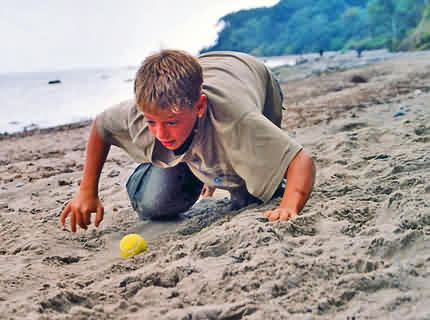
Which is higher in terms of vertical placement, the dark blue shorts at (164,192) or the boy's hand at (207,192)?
the dark blue shorts at (164,192)

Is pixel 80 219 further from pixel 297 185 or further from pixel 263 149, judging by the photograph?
pixel 297 185

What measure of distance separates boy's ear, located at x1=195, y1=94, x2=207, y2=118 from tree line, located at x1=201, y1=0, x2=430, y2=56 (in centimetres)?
3733

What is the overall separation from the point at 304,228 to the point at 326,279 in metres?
0.43

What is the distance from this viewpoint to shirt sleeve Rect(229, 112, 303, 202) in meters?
1.97

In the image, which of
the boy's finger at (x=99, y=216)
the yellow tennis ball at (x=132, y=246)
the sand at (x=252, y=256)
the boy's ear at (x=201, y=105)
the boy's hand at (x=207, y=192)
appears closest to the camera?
the sand at (x=252, y=256)

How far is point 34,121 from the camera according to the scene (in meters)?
11.1

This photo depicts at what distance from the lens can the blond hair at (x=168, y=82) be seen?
1888 mm

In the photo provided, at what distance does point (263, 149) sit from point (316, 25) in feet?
276

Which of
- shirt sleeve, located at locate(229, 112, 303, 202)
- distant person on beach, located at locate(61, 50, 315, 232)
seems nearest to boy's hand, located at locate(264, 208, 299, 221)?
A: distant person on beach, located at locate(61, 50, 315, 232)

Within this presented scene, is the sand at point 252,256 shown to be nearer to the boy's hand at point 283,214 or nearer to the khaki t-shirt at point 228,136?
the boy's hand at point 283,214

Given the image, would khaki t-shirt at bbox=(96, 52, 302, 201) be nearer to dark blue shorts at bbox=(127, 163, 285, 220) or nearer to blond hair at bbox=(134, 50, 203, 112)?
blond hair at bbox=(134, 50, 203, 112)

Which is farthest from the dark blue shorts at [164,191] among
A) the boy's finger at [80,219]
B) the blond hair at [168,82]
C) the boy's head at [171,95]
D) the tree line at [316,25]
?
the tree line at [316,25]

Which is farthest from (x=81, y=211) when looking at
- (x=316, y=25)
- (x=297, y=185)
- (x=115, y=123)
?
(x=316, y=25)

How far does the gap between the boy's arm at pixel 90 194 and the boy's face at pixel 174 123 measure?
684 mm
